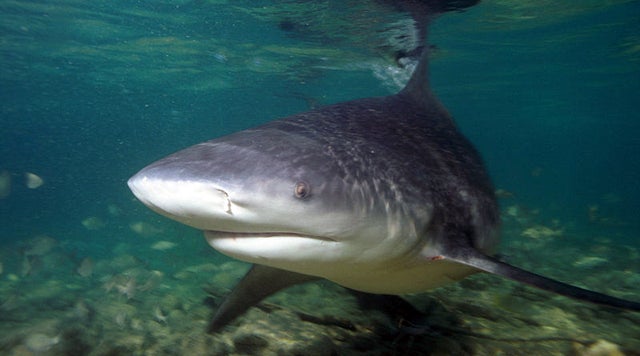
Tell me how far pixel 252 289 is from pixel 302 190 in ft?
6.77

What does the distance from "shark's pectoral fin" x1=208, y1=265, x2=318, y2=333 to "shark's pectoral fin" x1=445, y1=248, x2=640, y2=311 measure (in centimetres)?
148

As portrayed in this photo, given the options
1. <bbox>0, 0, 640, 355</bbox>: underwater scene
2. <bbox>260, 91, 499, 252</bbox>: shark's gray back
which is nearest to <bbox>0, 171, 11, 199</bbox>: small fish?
<bbox>0, 0, 640, 355</bbox>: underwater scene

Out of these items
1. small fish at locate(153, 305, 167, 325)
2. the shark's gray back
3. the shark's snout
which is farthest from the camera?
small fish at locate(153, 305, 167, 325)

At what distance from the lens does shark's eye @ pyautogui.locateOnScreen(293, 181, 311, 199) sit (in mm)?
2097

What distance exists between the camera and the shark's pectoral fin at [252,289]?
3.81 m

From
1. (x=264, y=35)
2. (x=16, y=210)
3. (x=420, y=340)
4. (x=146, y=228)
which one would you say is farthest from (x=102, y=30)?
(x=16, y=210)

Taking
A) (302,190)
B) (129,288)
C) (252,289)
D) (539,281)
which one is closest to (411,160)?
(539,281)

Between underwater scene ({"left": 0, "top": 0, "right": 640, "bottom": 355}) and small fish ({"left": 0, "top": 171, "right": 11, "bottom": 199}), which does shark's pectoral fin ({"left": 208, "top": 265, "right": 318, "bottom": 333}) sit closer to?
underwater scene ({"left": 0, "top": 0, "right": 640, "bottom": 355})

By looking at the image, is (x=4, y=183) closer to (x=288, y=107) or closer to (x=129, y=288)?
(x=129, y=288)

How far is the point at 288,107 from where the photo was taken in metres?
43.6

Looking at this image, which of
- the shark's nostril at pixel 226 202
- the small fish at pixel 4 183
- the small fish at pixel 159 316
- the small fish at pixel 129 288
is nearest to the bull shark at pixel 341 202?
the shark's nostril at pixel 226 202

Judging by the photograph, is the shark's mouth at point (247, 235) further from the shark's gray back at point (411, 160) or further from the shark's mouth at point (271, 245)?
the shark's gray back at point (411, 160)

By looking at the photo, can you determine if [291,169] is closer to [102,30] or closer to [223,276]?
[223,276]

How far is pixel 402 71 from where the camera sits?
18859 millimetres
